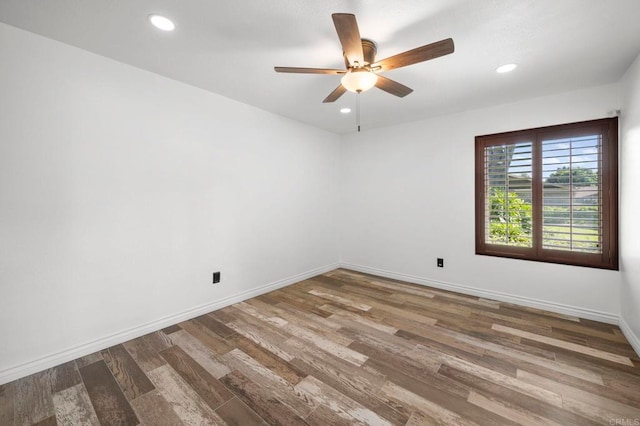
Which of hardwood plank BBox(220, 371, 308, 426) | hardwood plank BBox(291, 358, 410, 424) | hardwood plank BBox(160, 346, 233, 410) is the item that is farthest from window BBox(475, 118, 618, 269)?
hardwood plank BBox(160, 346, 233, 410)

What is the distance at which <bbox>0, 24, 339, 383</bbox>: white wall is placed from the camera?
1.92m

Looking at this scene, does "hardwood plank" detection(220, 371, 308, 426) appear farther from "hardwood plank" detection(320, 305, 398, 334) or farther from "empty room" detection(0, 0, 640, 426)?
"hardwood plank" detection(320, 305, 398, 334)

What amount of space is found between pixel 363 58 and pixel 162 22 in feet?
4.63

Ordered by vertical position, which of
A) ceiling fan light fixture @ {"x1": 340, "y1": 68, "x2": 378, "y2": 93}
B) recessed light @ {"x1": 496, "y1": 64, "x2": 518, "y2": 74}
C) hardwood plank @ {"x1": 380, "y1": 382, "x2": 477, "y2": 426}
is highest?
recessed light @ {"x1": 496, "y1": 64, "x2": 518, "y2": 74}

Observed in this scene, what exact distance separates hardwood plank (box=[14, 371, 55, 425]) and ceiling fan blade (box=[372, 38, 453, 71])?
3.05 metres

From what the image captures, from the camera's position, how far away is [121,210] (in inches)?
93.4

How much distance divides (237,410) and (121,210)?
1.91 meters

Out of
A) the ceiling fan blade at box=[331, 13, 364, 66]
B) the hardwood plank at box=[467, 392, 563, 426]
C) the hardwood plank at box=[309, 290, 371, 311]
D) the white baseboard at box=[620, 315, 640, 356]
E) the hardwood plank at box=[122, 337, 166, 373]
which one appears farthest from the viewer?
the hardwood plank at box=[309, 290, 371, 311]

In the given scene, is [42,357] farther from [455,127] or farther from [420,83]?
[455,127]

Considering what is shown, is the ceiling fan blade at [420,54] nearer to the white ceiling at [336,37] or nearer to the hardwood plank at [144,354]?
the white ceiling at [336,37]

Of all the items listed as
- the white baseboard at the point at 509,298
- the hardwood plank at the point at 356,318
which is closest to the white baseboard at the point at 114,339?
the hardwood plank at the point at 356,318

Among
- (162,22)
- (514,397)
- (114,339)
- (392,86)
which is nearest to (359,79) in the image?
(392,86)

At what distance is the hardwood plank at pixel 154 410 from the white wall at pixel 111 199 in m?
0.91

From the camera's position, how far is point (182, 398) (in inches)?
67.4
